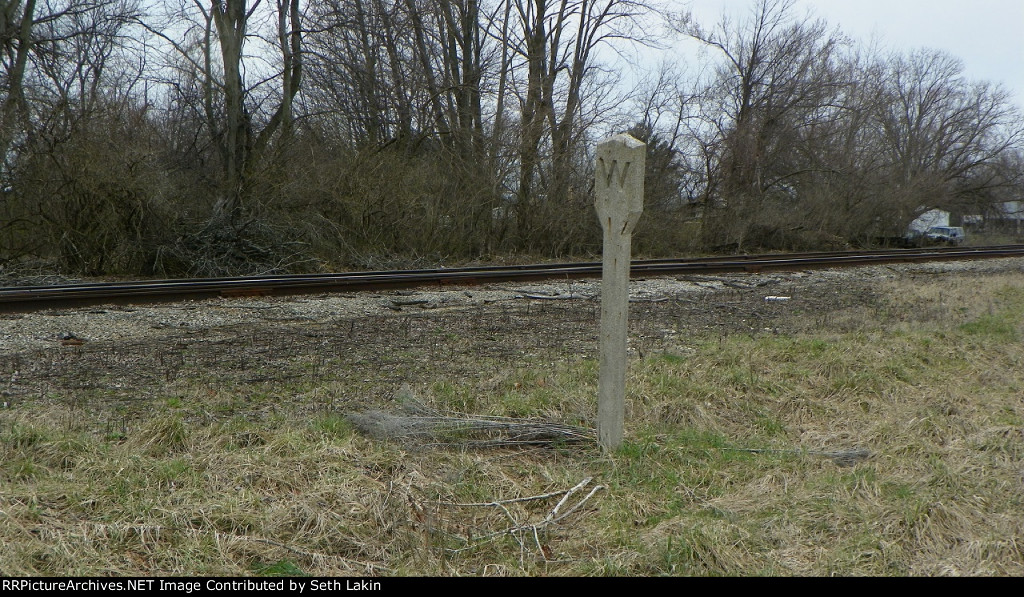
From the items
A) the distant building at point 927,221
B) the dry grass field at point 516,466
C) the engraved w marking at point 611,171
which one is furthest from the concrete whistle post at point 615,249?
the distant building at point 927,221

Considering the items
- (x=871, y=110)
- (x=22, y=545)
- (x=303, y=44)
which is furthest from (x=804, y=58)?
(x=22, y=545)

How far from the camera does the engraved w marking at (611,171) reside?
4305 mm

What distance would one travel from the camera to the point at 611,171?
4359mm

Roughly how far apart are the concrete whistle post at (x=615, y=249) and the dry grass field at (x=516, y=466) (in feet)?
1.00

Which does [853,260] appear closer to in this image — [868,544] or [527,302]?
[527,302]

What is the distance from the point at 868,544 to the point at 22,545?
369 cm

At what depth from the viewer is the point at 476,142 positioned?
22344 millimetres

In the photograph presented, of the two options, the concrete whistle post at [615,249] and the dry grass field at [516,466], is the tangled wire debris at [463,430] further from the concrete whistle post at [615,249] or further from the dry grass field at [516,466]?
the concrete whistle post at [615,249]

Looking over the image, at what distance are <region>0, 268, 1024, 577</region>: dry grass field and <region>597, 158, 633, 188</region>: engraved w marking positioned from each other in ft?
5.46

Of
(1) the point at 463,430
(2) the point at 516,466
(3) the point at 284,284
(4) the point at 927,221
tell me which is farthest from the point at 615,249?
(4) the point at 927,221

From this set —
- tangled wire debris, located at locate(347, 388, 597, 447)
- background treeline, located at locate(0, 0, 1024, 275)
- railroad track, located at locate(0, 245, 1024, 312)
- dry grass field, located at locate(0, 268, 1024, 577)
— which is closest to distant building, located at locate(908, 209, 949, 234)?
background treeline, located at locate(0, 0, 1024, 275)

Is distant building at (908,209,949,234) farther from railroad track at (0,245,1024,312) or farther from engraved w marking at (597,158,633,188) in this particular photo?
engraved w marking at (597,158,633,188)

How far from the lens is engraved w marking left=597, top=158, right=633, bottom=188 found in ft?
14.1
